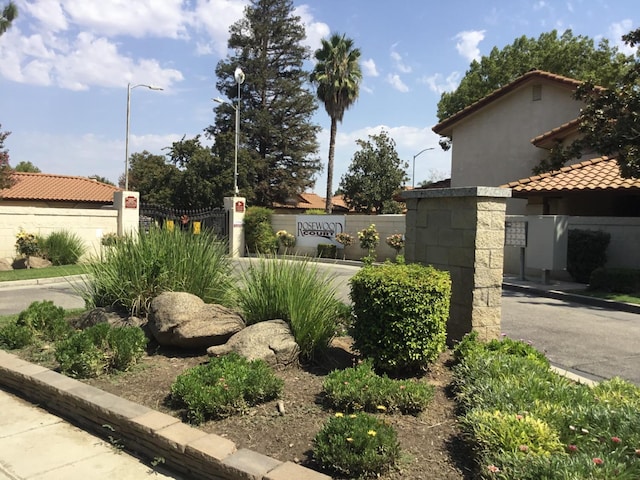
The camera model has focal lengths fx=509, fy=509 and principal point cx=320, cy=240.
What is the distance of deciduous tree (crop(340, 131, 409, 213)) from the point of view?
1614 inches

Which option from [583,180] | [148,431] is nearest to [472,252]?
[148,431]

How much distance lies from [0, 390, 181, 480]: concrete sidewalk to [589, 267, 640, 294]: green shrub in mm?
12552

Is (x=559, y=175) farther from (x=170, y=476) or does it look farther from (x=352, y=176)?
(x=352, y=176)

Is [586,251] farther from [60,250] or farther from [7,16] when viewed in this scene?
[7,16]

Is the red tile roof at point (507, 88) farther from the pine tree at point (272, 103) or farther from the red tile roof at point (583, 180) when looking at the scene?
the pine tree at point (272, 103)

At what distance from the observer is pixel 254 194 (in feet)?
153

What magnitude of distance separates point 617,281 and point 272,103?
4037 cm

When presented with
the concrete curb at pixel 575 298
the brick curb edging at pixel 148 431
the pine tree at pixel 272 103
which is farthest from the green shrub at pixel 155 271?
the pine tree at pixel 272 103

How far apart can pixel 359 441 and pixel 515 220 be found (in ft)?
44.4

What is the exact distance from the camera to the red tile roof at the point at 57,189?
113 feet

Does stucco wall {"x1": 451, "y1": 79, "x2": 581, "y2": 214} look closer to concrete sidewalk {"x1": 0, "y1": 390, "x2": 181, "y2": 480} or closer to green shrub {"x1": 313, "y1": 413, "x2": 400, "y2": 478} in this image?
green shrub {"x1": 313, "y1": 413, "x2": 400, "y2": 478}

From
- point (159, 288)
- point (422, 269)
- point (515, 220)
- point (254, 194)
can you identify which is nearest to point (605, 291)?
point (515, 220)

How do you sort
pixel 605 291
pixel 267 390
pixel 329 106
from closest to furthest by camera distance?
pixel 267 390 → pixel 605 291 → pixel 329 106

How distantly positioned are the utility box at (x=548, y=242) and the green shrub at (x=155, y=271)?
10458 mm
